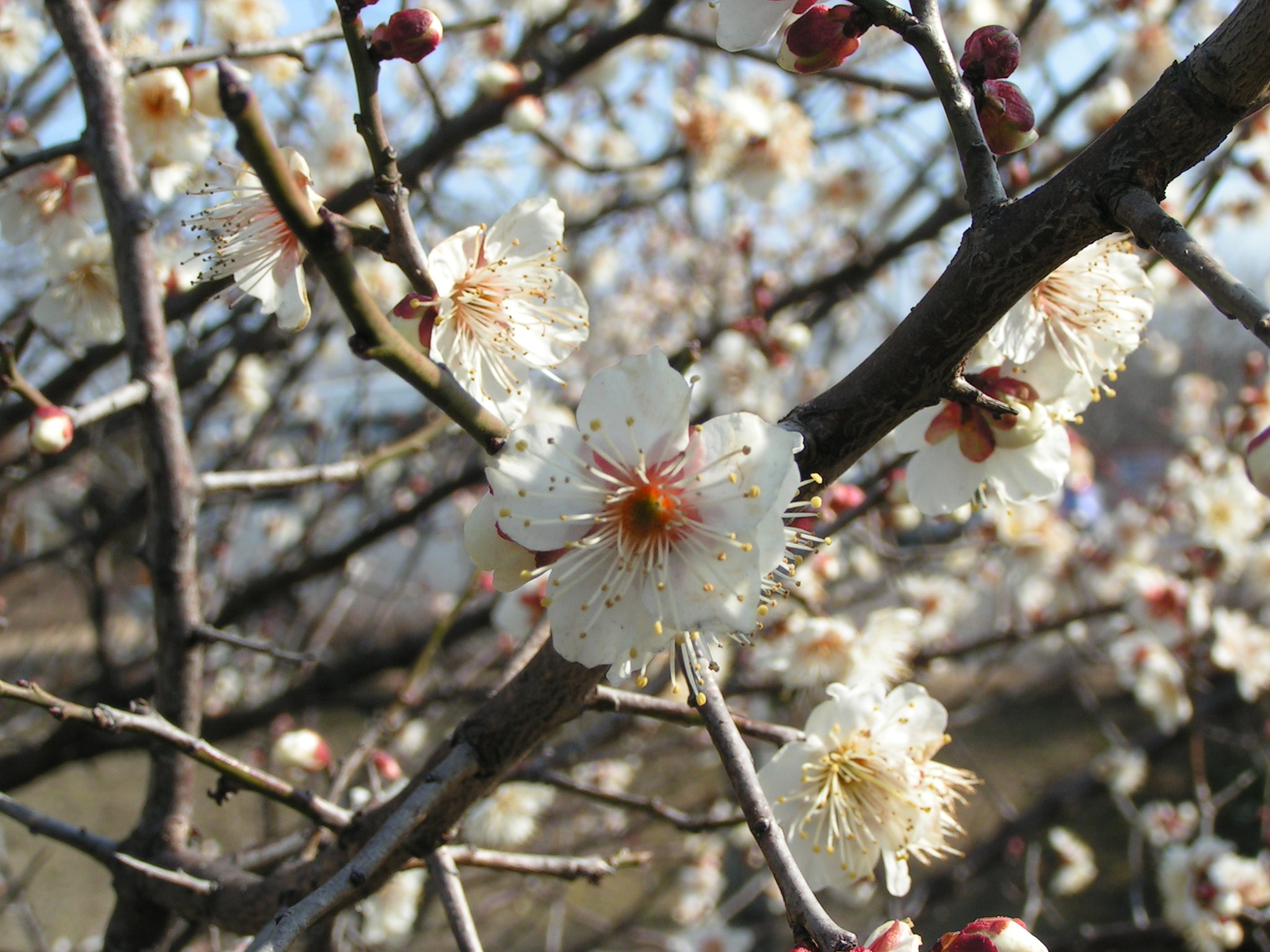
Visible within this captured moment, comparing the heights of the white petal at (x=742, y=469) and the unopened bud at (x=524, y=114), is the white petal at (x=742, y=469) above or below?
below

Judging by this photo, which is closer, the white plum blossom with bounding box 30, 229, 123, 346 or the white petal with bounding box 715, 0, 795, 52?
the white petal with bounding box 715, 0, 795, 52

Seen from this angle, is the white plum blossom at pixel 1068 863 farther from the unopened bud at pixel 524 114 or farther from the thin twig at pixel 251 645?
the thin twig at pixel 251 645

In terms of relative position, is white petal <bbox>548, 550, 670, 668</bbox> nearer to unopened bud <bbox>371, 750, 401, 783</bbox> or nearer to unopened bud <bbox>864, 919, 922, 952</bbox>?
unopened bud <bbox>864, 919, 922, 952</bbox>

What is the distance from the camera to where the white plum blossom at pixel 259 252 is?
1059 mm

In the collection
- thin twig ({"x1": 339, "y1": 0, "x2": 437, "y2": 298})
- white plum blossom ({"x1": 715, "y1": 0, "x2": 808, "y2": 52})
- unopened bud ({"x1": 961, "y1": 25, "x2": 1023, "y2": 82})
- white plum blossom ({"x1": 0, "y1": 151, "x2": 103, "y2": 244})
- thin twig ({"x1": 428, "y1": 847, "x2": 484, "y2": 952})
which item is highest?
white plum blossom ({"x1": 0, "y1": 151, "x2": 103, "y2": 244})

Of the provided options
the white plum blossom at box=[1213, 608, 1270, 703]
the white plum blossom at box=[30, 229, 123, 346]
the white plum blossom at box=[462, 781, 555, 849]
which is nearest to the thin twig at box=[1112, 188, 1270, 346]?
the white plum blossom at box=[30, 229, 123, 346]

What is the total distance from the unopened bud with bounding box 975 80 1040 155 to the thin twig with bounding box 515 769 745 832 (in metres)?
0.90

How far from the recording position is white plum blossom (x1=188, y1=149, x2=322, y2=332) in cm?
106

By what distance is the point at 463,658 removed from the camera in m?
4.16

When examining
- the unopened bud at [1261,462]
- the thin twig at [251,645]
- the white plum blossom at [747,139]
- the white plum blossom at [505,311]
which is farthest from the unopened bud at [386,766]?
the white plum blossom at [747,139]

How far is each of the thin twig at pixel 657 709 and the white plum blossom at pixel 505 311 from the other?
0.36m

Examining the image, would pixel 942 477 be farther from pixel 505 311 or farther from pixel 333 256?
pixel 333 256

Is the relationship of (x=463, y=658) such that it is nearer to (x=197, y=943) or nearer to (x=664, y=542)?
(x=197, y=943)

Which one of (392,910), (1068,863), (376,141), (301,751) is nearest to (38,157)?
(376,141)
